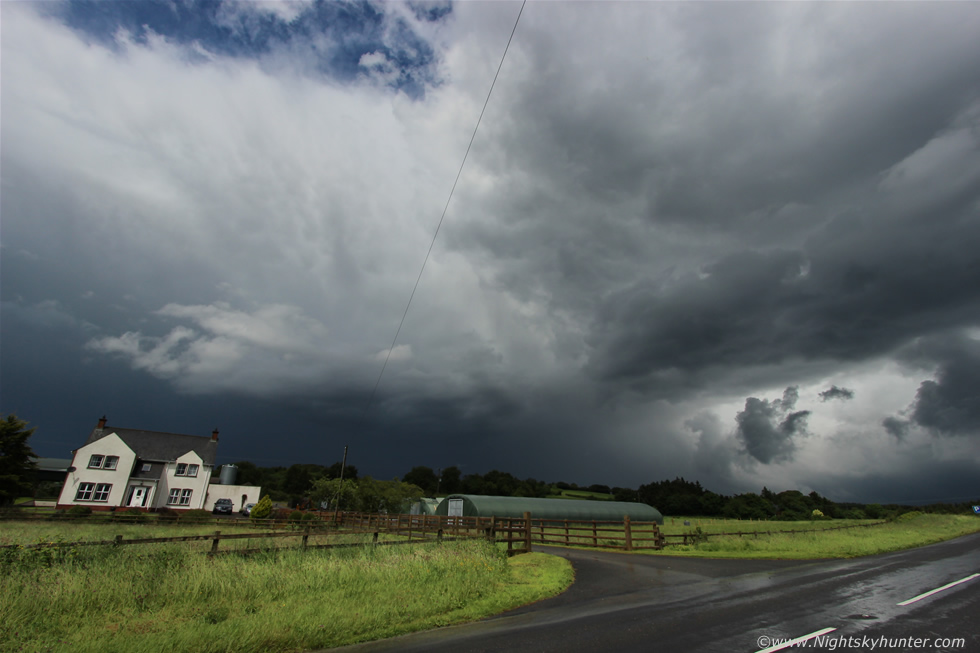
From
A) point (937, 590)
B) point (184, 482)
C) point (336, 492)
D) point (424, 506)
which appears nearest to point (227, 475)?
point (184, 482)

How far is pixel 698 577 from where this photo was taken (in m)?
14.3

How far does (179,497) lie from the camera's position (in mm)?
55500

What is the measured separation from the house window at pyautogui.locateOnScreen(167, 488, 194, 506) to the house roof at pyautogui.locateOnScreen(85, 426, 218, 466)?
3.59 metres

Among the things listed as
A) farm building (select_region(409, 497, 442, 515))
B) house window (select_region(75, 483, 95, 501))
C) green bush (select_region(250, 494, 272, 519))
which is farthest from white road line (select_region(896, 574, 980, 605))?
house window (select_region(75, 483, 95, 501))

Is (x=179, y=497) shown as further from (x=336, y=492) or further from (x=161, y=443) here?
(x=336, y=492)

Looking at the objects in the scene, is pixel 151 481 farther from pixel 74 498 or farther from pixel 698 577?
pixel 698 577

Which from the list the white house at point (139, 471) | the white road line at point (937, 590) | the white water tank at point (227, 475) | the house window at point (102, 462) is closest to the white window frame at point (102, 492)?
the white house at point (139, 471)

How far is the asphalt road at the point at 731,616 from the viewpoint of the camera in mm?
7383

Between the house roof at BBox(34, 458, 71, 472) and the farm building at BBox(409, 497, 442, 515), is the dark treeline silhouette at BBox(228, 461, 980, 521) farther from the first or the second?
the house roof at BBox(34, 458, 71, 472)

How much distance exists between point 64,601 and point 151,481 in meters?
55.6

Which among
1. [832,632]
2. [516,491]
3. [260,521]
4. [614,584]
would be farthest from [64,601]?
[516,491]

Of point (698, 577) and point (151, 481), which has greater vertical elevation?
point (151, 481)

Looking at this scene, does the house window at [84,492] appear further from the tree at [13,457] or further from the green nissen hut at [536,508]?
the green nissen hut at [536,508]

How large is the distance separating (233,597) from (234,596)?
0.13ft
